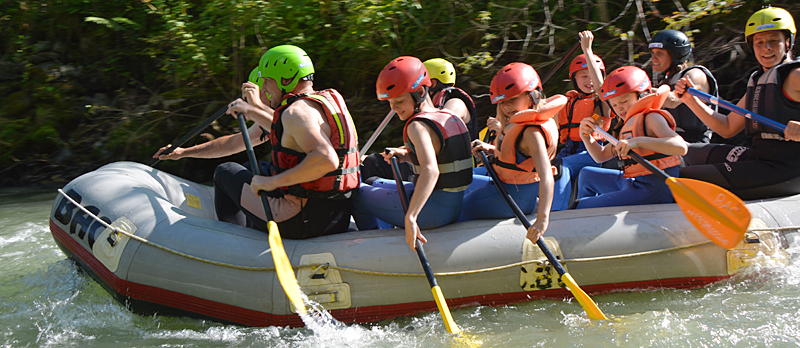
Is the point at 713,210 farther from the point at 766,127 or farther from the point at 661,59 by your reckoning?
the point at 661,59

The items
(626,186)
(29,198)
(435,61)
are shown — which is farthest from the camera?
(29,198)

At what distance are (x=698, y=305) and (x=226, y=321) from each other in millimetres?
2687

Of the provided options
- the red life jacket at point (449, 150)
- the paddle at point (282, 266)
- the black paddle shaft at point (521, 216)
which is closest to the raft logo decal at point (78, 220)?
the paddle at point (282, 266)

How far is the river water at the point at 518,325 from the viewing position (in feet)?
9.59

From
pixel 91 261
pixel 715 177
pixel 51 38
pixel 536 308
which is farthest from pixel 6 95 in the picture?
pixel 715 177

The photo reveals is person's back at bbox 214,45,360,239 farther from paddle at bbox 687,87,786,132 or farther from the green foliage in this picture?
the green foliage

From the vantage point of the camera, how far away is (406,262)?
124 inches

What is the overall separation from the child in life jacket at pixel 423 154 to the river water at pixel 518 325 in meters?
0.60

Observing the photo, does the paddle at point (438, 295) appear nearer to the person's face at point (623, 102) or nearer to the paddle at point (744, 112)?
the person's face at point (623, 102)

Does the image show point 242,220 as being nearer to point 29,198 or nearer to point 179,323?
point 179,323

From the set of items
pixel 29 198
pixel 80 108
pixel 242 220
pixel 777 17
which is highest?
pixel 777 17

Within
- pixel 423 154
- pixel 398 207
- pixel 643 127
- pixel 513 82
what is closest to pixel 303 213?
pixel 398 207

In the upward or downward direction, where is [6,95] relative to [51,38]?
downward

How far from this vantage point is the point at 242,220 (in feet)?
12.7
